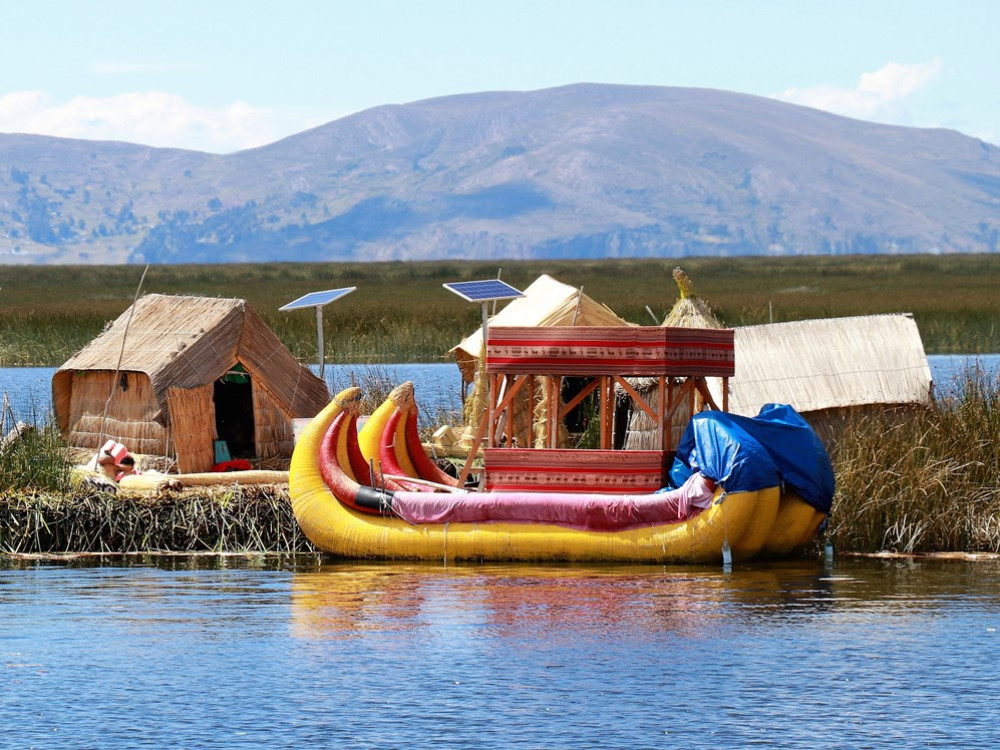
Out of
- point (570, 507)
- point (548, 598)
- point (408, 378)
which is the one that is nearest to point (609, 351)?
point (570, 507)

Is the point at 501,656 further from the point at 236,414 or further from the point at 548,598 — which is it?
the point at 236,414

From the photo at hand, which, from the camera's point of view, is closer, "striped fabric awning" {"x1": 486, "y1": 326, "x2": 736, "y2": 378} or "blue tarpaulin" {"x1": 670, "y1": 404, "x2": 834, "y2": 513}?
"blue tarpaulin" {"x1": 670, "y1": 404, "x2": 834, "y2": 513}

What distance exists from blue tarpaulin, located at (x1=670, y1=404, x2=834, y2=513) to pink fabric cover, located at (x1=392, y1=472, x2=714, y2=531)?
0.88 ft

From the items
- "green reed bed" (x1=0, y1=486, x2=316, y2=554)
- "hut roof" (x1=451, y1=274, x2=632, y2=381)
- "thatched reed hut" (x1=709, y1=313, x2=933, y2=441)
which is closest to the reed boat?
"green reed bed" (x1=0, y1=486, x2=316, y2=554)

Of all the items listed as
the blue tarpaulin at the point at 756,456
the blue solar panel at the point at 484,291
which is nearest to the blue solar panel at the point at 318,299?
the blue solar panel at the point at 484,291

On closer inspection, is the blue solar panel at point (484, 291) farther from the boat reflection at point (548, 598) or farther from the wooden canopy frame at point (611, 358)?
the boat reflection at point (548, 598)

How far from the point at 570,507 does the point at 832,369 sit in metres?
5.90

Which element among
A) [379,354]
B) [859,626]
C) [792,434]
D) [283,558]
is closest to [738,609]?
[859,626]

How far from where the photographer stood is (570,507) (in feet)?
57.3

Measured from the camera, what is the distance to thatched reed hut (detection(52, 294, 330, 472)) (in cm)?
2095

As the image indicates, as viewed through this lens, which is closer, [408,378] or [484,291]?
[484,291]

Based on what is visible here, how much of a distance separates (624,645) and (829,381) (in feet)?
28.5

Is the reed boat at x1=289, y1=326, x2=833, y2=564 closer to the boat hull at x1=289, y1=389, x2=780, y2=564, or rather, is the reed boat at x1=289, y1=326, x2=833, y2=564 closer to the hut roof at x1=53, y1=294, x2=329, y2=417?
the boat hull at x1=289, y1=389, x2=780, y2=564

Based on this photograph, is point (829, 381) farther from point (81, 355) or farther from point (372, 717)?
point (372, 717)
